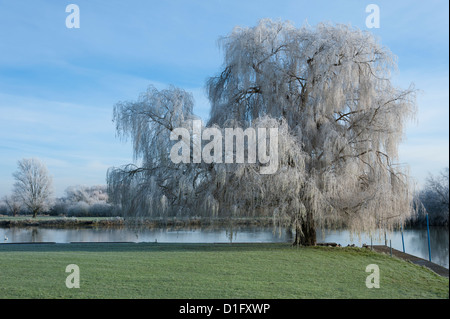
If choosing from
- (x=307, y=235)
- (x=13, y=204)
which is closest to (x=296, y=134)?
(x=307, y=235)

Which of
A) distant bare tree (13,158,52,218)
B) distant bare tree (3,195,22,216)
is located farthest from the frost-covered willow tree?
distant bare tree (3,195,22,216)

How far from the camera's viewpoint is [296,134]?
12.5 metres

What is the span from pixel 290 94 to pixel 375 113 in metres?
2.72

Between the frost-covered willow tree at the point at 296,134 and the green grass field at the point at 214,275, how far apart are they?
142cm

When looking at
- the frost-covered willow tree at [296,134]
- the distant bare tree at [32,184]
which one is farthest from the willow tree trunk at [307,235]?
the distant bare tree at [32,184]

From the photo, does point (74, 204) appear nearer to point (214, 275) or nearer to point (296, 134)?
point (296, 134)

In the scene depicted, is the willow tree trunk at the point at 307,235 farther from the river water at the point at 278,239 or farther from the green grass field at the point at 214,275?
the green grass field at the point at 214,275

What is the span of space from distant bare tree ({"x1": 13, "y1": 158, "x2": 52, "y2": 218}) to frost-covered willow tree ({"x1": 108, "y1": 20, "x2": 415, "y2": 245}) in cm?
3109

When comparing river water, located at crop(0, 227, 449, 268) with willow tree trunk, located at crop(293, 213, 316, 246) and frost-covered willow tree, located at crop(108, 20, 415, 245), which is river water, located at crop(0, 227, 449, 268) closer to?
willow tree trunk, located at crop(293, 213, 316, 246)

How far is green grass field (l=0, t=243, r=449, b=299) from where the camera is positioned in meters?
6.50

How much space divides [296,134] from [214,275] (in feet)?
19.6

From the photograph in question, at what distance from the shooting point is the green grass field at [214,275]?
256 inches
